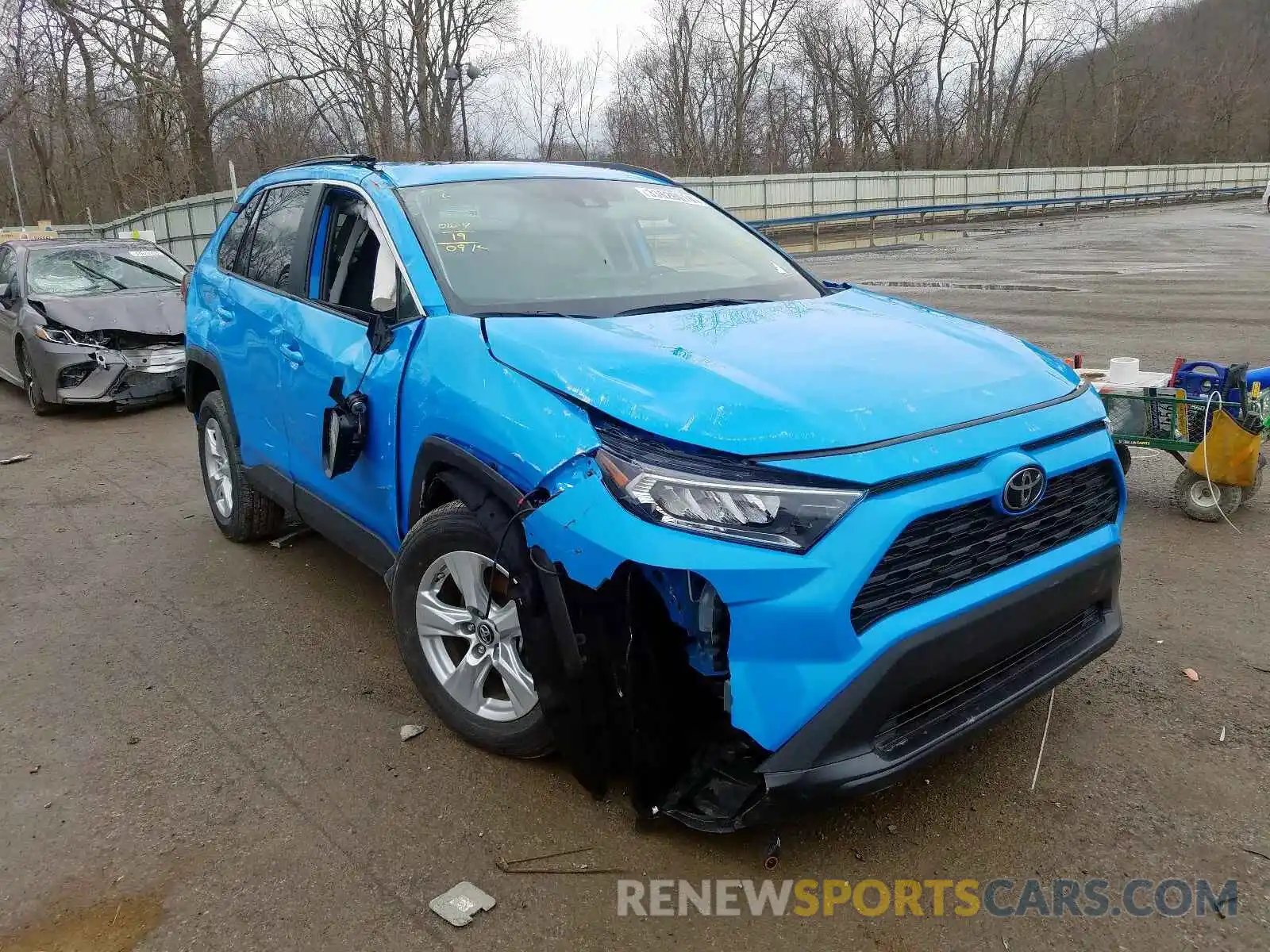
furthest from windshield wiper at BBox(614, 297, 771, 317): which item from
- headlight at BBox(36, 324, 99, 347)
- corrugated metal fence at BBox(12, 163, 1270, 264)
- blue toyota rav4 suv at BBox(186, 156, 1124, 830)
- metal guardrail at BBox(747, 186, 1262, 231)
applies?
metal guardrail at BBox(747, 186, 1262, 231)

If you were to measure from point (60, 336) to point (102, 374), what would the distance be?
563mm

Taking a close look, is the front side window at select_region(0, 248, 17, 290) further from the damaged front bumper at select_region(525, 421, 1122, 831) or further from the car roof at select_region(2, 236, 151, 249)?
the damaged front bumper at select_region(525, 421, 1122, 831)

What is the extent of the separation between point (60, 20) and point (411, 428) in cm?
2979

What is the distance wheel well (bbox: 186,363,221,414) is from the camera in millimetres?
5355

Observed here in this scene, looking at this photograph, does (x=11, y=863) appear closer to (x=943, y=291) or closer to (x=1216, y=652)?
(x=1216, y=652)

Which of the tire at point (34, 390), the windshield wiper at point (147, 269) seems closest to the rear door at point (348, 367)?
the tire at point (34, 390)

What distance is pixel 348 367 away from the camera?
3594 millimetres

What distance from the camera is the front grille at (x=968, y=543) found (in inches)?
92.9

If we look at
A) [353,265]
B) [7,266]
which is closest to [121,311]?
[7,266]

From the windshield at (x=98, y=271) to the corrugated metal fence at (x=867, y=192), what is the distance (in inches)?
438

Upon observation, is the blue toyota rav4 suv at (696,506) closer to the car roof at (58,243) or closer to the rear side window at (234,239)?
the rear side window at (234,239)

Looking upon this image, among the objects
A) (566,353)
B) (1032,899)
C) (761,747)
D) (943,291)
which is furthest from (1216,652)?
(943,291)

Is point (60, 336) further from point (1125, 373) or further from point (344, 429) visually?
point (1125, 373)

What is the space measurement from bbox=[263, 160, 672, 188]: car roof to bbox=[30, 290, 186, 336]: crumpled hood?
18.9 feet
